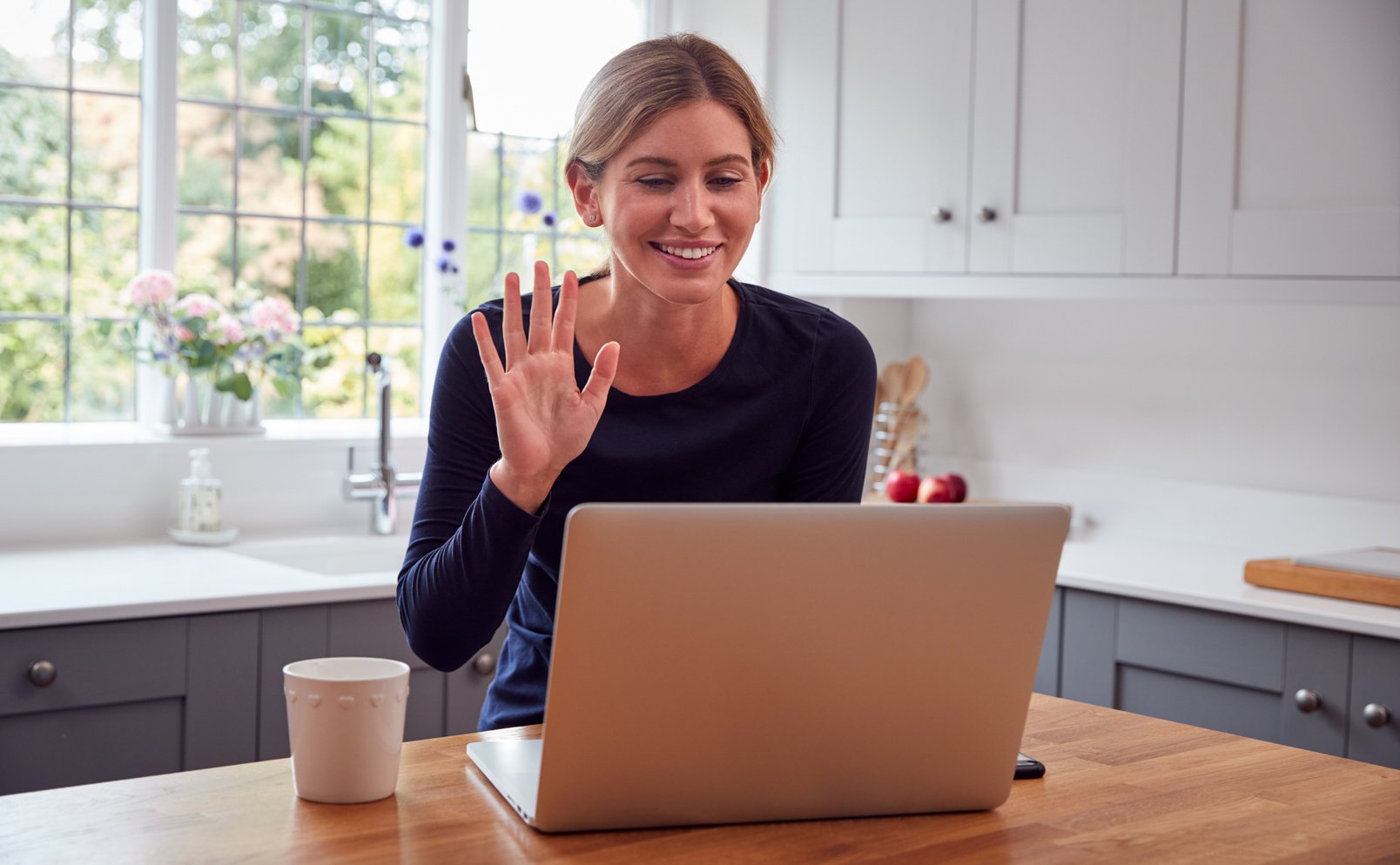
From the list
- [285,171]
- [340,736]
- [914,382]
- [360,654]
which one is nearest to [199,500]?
[360,654]

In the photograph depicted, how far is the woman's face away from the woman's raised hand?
A: 0.74 feet

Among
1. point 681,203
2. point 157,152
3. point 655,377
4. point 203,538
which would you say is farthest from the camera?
point 157,152

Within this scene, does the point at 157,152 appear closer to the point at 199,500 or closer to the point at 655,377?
the point at 199,500

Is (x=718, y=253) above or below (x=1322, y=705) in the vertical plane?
above

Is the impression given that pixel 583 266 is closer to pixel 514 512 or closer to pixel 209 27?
pixel 209 27

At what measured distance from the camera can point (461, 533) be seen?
1305mm

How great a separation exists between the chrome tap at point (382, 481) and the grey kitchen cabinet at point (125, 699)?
72 centimetres

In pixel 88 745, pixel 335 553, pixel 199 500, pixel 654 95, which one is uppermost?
pixel 654 95

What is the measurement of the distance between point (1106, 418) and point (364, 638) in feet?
5.86

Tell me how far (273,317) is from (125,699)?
3.18 feet

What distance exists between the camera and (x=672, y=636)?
972 millimetres

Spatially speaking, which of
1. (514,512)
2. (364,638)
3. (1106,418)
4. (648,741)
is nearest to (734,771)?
(648,741)

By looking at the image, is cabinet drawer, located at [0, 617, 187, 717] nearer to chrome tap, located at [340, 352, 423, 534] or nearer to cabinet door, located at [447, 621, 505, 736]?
cabinet door, located at [447, 621, 505, 736]

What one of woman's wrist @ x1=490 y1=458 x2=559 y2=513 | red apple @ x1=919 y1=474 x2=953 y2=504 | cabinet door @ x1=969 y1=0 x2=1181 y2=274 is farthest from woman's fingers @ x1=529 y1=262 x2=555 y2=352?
red apple @ x1=919 y1=474 x2=953 y2=504
